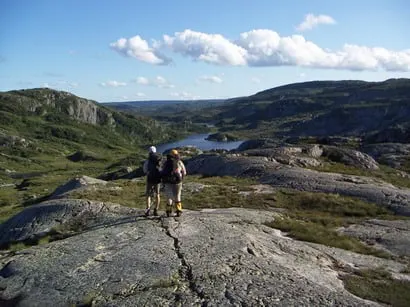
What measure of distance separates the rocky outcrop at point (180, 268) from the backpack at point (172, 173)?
7.03 feet

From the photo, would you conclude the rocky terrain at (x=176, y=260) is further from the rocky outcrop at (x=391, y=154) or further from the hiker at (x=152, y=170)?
the rocky outcrop at (x=391, y=154)

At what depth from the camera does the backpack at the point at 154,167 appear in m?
24.2

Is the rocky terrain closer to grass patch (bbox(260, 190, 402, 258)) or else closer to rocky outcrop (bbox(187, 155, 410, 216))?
grass patch (bbox(260, 190, 402, 258))

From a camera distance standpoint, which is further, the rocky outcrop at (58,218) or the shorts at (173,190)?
the rocky outcrop at (58,218)

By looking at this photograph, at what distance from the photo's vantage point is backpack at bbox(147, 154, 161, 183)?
24.2 m

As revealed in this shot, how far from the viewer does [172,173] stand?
941 inches

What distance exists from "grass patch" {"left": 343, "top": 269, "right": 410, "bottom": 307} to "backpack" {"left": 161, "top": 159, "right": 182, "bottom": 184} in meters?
9.53

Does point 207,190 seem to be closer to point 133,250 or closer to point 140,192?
point 140,192

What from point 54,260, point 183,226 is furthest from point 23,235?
point 183,226

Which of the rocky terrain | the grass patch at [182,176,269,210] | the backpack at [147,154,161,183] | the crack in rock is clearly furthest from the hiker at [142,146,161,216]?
the grass patch at [182,176,269,210]

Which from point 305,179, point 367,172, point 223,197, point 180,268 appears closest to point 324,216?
point 223,197

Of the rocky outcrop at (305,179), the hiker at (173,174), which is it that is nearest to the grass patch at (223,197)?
the rocky outcrop at (305,179)

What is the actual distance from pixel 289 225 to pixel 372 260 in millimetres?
5141

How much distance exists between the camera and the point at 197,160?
173 feet
